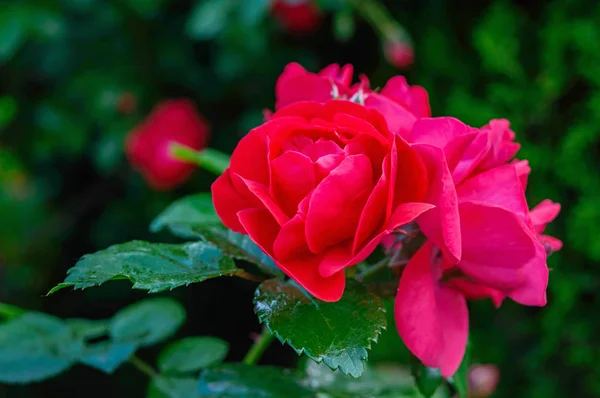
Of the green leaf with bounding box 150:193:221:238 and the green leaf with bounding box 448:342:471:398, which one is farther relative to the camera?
the green leaf with bounding box 150:193:221:238

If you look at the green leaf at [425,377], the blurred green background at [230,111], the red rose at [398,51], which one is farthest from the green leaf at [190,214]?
the red rose at [398,51]

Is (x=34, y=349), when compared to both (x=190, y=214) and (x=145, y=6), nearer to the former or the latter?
(x=190, y=214)

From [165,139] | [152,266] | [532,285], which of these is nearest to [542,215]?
[532,285]

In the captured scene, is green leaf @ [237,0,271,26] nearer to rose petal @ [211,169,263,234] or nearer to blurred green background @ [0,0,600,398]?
blurred green background @ [0,0,600,398]

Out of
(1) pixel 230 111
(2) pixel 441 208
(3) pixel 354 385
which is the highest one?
(2) pixel 441 208

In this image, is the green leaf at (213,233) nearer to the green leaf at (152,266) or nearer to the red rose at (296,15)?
the green leaf at (152,266)

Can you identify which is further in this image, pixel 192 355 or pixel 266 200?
pixel 192 355

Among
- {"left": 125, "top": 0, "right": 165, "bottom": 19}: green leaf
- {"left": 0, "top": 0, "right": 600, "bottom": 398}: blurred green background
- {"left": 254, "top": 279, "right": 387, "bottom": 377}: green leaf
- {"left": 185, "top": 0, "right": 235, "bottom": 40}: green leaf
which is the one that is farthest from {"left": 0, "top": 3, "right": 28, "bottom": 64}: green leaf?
{"left": 254, "top": 279, "right": 387, "bottom": 377}: green leaf
